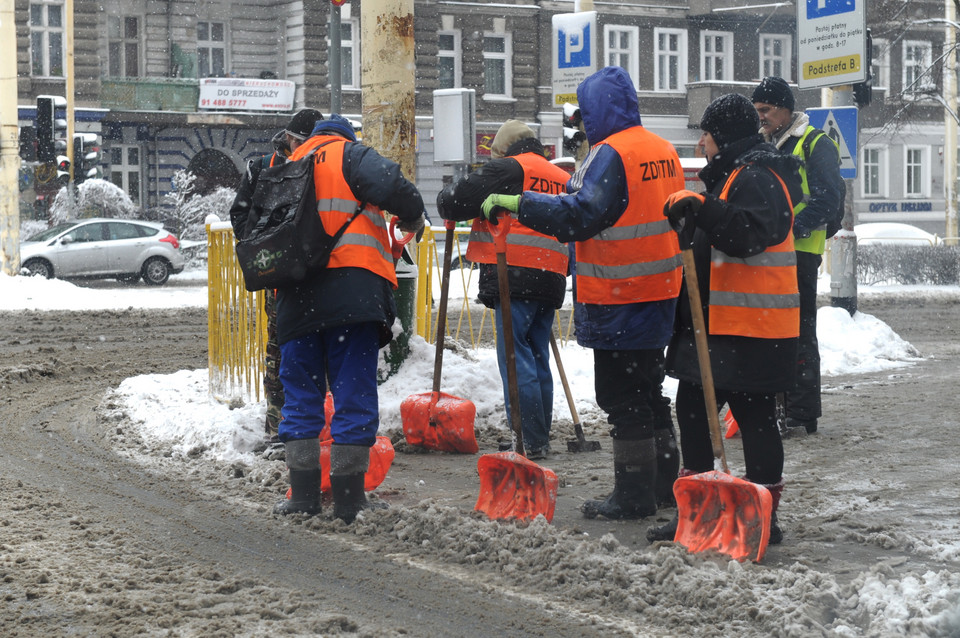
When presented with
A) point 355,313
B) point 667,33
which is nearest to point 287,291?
point 355,313

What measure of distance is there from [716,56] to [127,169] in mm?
20120

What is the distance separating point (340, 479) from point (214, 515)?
601 mm

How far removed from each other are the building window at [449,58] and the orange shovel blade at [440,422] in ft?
99.8

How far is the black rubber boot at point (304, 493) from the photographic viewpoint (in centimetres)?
495

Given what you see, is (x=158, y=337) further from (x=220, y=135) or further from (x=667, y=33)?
(x=667, y=33)

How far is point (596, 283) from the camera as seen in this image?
477 cm

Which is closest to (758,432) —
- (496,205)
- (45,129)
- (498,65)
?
(496,205)

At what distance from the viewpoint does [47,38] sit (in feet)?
102

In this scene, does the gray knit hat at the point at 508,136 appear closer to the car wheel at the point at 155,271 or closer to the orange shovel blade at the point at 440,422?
the orange shovel blade at the point at 440,422

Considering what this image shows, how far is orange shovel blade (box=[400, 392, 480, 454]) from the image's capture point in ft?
21.2

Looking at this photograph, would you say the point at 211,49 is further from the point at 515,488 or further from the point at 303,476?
the point at 515,488

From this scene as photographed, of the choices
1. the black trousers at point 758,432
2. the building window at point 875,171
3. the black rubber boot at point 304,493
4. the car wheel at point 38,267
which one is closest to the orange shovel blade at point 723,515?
the black trousers at point 758,432

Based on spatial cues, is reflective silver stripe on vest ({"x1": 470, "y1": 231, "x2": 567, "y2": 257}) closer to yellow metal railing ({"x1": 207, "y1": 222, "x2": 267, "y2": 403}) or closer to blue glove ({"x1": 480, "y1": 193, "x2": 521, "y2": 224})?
blue glove ({"x1": 480, "y1": 193, "x2": 521, "y2": 224})

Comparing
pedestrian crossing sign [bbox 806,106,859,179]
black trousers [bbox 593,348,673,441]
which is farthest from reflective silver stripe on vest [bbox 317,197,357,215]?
pedestrian crossing sign [bbox 806,106,859,179]
